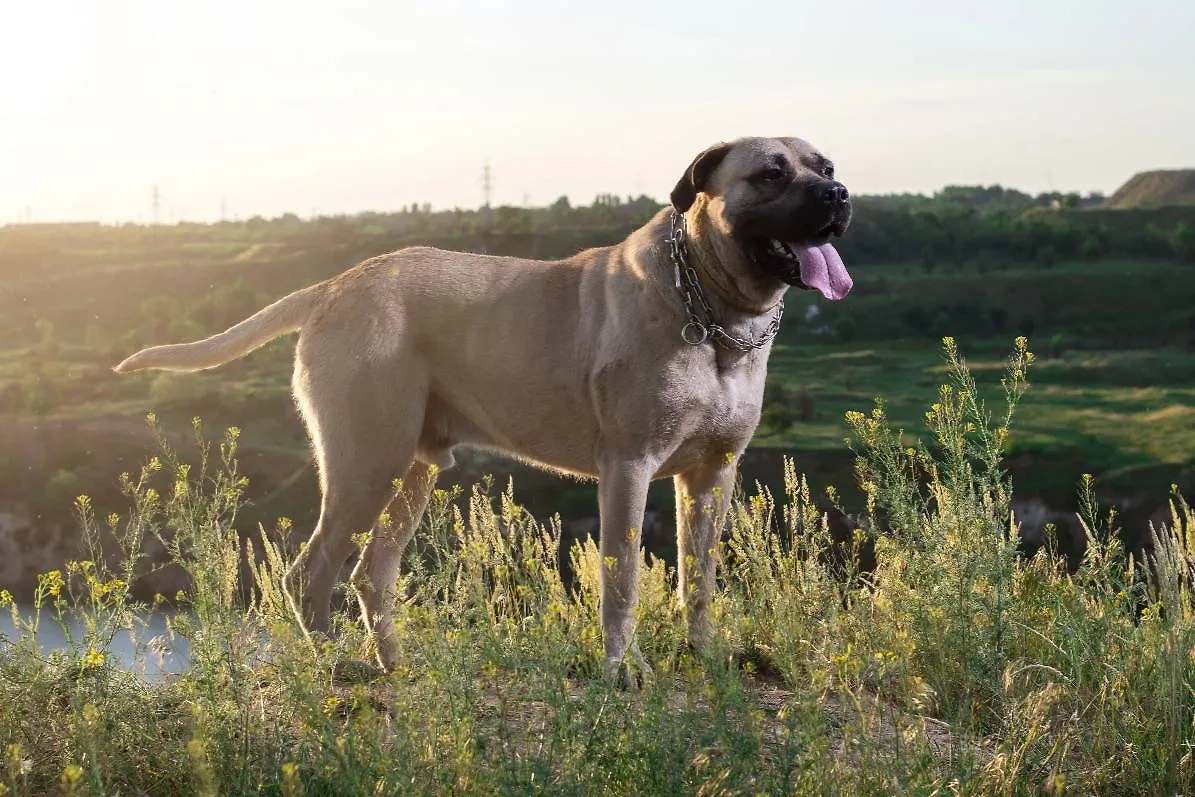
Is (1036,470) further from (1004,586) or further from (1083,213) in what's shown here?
(1004,586)

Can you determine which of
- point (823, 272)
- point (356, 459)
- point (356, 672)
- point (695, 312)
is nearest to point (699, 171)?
point (695, 312)

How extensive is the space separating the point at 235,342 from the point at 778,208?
8.35ft

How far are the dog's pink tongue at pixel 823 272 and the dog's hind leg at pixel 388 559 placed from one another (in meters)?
1.82

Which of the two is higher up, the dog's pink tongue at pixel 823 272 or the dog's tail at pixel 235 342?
the dog's pink tongue at pixel 823 272

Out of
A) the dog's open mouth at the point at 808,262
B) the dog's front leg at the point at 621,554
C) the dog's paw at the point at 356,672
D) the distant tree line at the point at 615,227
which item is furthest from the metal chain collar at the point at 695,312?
the distant tree line at the point at 615,227

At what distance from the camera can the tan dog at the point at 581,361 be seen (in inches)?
210

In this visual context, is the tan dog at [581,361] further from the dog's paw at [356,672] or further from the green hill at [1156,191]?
the green hill at [1156,191]

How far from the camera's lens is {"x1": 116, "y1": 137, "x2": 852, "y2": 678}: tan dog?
5.34 m

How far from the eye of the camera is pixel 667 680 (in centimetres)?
398

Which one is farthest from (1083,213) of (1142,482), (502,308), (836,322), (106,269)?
(502,308)

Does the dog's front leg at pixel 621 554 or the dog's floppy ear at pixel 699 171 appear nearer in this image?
the dog's front leg at pixel 621 554

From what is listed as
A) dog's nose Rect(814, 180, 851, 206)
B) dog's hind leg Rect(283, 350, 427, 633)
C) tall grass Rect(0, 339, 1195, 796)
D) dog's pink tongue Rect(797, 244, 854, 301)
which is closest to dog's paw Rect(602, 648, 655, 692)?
tall grass Rect(0, 339, 1195, 796)

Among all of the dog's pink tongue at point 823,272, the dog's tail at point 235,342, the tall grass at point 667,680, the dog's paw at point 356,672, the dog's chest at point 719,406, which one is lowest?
the dog's paw at point 356,672

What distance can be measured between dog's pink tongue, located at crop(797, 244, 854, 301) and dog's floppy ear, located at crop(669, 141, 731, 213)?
53cm
